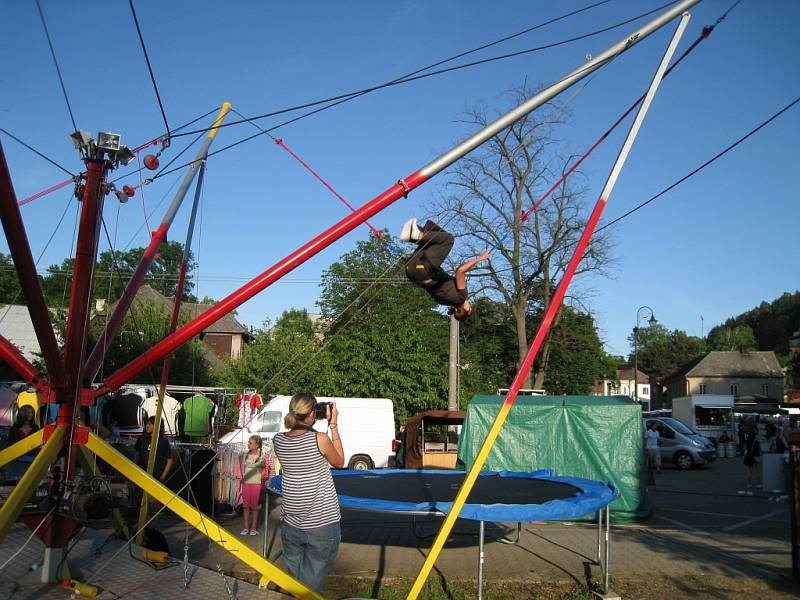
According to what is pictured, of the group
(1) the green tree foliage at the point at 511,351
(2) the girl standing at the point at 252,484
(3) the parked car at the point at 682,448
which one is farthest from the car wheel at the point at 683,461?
(2) the girl standing at the point at 252,484

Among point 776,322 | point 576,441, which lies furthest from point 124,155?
point 776,322

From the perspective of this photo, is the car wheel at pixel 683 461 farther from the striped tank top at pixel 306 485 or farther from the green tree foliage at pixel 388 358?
the striped tank top at pixel 306 485

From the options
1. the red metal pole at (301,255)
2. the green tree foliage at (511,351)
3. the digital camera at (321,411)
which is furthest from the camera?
the green tree foliage at (511,351)

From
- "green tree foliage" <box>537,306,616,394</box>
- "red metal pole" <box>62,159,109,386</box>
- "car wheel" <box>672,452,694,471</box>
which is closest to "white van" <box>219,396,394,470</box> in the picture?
"car wheel" <box>672,452,694,471</box>

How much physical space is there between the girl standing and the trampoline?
105cm

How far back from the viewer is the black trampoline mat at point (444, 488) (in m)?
7.18

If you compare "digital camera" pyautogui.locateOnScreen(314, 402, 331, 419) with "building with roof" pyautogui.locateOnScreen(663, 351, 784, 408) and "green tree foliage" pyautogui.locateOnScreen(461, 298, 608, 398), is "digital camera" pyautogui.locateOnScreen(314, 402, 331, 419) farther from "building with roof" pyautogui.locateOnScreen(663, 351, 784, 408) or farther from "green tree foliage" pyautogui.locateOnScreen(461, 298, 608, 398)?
"building with roof" pyautogui.locateOnScreen(663, 351, 784, 408)

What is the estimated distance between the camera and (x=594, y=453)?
11.6 metres

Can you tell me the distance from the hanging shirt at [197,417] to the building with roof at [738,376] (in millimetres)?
58616

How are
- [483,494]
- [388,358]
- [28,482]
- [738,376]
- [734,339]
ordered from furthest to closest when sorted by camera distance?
[734,339], [738,376], [388,358], [483,494], [28,482]

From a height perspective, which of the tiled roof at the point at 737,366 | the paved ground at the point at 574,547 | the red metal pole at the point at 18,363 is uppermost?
the tiled roof at the point at 737,366

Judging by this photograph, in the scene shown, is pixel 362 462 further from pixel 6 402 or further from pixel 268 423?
pixel 6 402

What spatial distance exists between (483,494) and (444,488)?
1.28 metres

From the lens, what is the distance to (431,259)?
6035 millimetres
